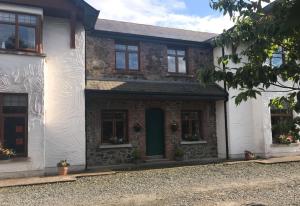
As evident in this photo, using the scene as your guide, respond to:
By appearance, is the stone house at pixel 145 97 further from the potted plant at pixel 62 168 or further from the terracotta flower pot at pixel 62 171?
the terracotta flower pot at pixel 62 171

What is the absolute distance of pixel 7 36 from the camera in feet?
38.0

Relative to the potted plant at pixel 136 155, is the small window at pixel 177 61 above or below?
above

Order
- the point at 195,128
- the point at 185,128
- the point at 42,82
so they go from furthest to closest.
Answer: the point at 195,128, the point at 185,128, the point at 42,82

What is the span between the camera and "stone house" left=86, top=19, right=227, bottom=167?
14.0 m

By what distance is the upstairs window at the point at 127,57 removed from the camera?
15172mm

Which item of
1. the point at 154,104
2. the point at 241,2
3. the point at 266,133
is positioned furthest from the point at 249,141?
the point at 241,2

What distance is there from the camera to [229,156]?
15.8 meters

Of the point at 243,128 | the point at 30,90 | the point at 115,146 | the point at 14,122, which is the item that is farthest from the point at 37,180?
the point at 243,128

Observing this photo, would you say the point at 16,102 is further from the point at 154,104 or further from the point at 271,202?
the point at 271,202

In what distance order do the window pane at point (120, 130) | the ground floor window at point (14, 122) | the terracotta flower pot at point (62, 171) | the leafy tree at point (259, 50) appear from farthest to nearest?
the window pane at point (120, 130) → the terracotta flower pot at point (62, 171) → the ground floor window at point (14, 122) → the leafy tree at point (259, 50)

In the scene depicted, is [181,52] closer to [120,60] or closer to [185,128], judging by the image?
[120,60]

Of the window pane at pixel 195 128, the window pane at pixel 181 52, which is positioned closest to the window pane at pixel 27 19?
the window pane at pixel 181 52

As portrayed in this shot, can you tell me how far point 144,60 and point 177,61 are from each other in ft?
6.16

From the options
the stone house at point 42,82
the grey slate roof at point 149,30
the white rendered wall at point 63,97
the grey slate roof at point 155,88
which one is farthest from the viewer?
the grey slate roof at point 149,30
